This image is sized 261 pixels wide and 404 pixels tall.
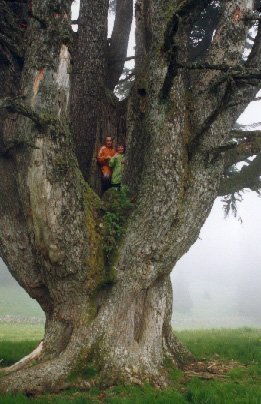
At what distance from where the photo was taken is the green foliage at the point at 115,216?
18.2 feet

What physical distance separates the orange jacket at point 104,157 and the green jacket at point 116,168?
0.12 m

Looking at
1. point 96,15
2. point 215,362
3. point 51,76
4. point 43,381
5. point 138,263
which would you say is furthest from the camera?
point 96,15

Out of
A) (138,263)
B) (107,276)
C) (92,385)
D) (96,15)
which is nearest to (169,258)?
(138,263)

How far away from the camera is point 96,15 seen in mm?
7148

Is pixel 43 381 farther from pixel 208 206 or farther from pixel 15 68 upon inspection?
pixel 15 68

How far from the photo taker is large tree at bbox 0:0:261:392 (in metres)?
5.11

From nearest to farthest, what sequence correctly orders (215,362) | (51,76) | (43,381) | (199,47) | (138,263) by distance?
(43,381), (51,76), (138,263), (215,362), (199,47)

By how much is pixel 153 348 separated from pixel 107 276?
4.56 feet

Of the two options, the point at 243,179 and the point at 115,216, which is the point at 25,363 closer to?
Result: the point at 115,216

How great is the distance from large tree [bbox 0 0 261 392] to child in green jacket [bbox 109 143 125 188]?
297 millimetres

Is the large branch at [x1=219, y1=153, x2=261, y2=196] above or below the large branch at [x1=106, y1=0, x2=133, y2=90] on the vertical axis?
below

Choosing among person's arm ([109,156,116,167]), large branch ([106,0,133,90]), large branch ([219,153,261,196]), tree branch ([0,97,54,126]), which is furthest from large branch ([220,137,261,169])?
tree branch ([0,97,54,126])

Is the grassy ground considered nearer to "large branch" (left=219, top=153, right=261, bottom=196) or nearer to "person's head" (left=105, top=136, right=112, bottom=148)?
"large branch" (left=219, top=153, right=261, bottom=196)

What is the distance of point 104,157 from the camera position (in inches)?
254
